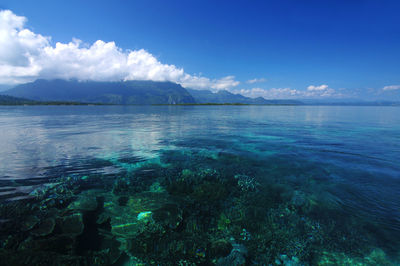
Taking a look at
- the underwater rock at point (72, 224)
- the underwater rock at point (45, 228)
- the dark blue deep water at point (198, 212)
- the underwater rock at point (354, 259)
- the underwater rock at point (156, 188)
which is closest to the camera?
the underwater rock at point (354, 259)

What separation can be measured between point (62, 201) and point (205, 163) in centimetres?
1204

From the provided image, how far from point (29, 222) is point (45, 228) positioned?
122 centimetres

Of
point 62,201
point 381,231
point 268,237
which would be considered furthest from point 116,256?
point 381,231

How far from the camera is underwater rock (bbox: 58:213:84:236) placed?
809 cm

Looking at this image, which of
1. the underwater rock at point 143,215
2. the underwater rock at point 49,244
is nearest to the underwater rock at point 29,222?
the underwater rock at point 49,244

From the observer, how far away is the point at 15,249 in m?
6.86

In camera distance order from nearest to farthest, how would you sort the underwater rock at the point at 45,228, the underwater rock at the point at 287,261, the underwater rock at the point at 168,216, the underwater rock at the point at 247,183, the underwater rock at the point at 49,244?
the underwater rock at the point at 49,244 < the underwater rock at the point at 287,261 < the underwater rock at the point at 45,228 < the underwater rock at the point at 168,216 < the underwater rock at the point at 247,183

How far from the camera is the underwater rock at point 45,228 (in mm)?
7754

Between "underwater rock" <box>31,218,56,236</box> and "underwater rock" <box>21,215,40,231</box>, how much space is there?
0.33m

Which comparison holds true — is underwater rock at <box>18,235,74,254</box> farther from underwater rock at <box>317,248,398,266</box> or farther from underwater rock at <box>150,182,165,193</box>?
underwater rock at <box>317,248,398,266</box>

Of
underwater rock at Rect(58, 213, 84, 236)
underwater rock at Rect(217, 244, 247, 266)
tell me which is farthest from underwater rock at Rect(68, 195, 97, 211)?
underwater rock at Rect(217, 244, 247, 266)

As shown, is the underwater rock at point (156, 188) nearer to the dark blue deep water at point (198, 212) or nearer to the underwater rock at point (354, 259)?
the dark blue deep water at point (198, 212)

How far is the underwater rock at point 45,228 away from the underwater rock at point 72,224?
34cm

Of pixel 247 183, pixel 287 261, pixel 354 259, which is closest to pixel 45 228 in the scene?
pixel 287 261
